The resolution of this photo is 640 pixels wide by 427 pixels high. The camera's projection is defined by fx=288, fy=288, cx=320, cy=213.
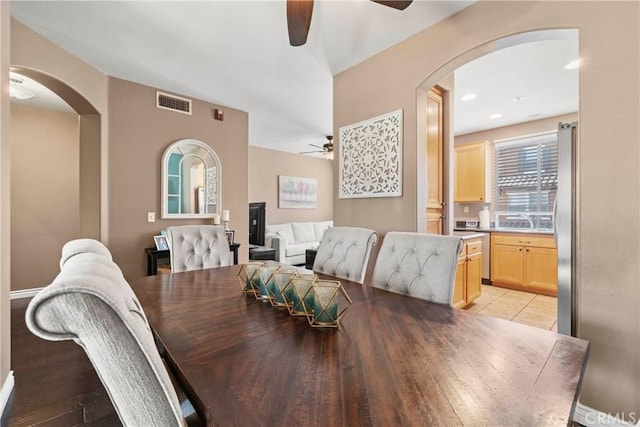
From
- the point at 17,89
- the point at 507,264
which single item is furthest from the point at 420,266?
the point at 17,89

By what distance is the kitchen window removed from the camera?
179 inches

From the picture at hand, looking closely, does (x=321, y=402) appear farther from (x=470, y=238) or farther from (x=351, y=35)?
(x=470, y=238)

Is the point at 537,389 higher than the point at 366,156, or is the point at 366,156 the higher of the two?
the point at 366,156

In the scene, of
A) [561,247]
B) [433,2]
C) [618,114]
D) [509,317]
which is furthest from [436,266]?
[509,317]

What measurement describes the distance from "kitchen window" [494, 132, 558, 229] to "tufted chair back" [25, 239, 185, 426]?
18.3ft

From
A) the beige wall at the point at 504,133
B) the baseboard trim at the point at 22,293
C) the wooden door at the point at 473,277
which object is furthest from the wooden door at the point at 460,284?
the baseboard trim at the point at 22,293

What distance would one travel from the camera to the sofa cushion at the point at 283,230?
6.00 m

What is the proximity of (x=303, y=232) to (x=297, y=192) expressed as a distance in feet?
3.49

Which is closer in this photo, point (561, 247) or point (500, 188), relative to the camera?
point (561, 247)

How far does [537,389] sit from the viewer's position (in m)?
0.68

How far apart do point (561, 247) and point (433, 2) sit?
1895 millimetres

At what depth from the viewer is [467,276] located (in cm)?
332

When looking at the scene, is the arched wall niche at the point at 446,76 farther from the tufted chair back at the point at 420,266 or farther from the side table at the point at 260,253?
the side table at the point at 260,253

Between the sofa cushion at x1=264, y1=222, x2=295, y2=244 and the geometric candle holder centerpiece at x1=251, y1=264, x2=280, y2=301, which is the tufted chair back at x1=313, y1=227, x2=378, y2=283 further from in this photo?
the sofa cushion at x1=264, y1=222, x2=295, y2=244
